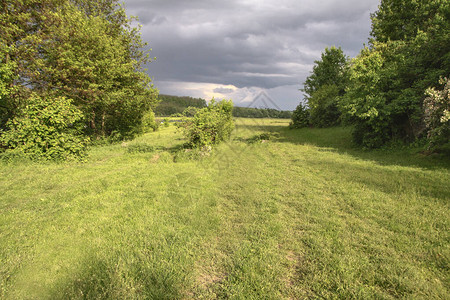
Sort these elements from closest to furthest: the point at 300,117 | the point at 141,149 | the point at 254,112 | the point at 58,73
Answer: the point at 58,73, the point at 141,149, the point at 254,112, the point at 300,117

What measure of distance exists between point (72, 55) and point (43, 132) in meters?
6.18

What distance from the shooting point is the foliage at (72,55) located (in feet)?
38.1

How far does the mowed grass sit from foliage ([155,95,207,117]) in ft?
22.3

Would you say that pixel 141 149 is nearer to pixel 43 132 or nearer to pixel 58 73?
pixel 43 132

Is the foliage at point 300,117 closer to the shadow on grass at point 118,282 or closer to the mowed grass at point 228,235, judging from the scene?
the mowed grass at point 228,235

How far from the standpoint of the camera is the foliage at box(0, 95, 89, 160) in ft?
32.6

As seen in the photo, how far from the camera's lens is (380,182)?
701 centimetres

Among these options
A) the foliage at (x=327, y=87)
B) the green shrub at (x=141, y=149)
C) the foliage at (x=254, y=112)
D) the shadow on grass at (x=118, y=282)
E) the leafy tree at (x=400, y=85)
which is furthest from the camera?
the foliage at (x=327, y=87)

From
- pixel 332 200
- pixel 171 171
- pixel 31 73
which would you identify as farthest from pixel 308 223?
pixel 31 73

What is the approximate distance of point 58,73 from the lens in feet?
41.6

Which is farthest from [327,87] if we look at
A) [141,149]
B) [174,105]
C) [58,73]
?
[174,105]

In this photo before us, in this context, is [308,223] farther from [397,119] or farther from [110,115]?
[110,115]

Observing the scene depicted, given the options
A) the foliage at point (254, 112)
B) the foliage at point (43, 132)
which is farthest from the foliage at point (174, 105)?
the foliage at point (43, 132)

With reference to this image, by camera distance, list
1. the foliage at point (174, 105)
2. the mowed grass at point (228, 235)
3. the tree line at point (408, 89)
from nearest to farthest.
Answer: the mowed grass at point (228, 235)
the tree line at point (408, 89)
the foliage at point (174, 105)
